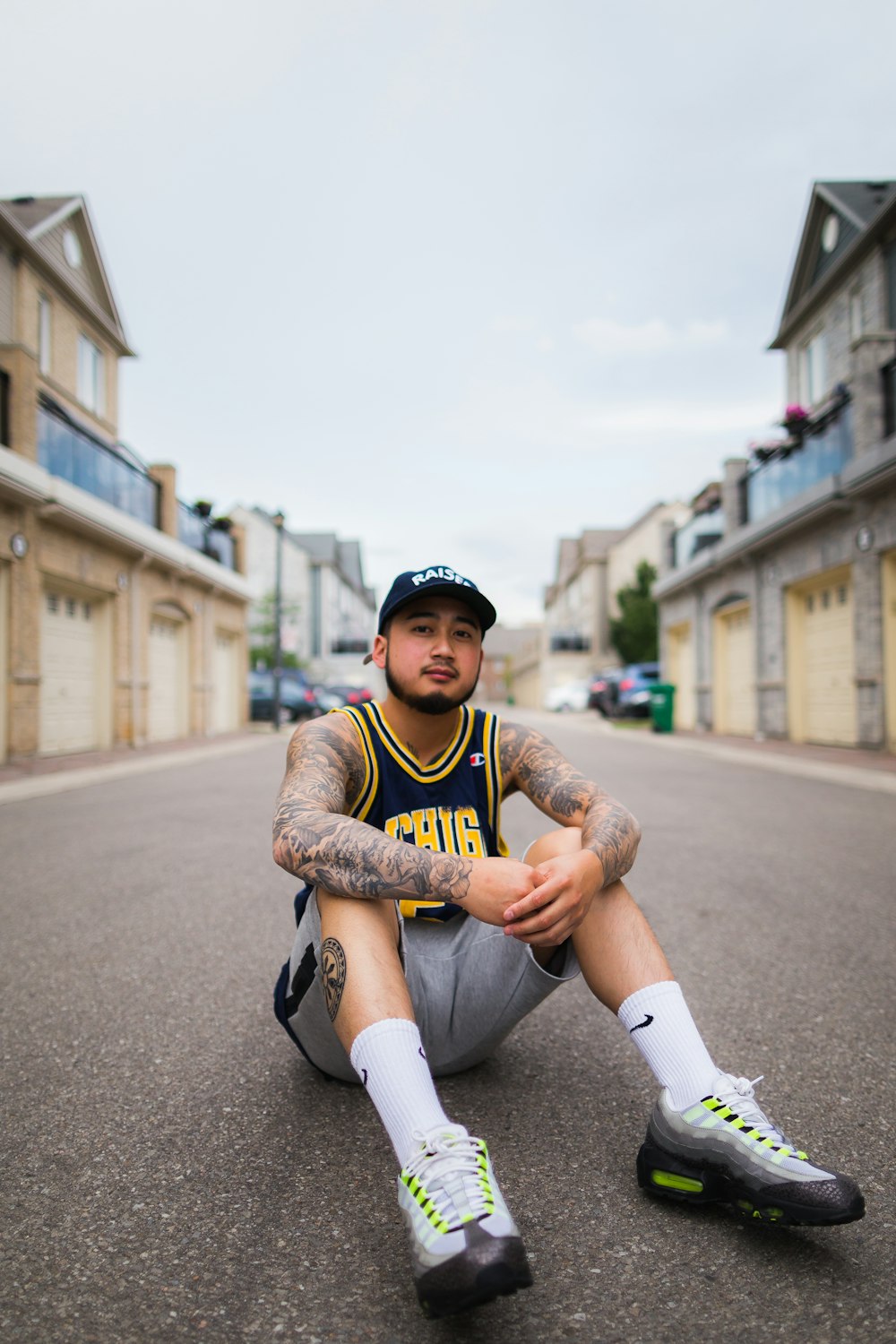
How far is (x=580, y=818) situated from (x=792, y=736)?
1455 cm

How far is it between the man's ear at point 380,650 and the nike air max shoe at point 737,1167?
47.2 inches

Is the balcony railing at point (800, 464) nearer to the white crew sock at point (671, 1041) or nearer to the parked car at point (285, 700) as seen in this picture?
the white crew sock at point (671, 1041)

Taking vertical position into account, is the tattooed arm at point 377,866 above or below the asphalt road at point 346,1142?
above

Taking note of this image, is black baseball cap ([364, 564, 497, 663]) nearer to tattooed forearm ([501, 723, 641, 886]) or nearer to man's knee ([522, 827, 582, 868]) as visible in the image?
tattooed forearm ([501, 723, 641, 886])

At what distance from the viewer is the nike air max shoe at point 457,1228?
121 cm

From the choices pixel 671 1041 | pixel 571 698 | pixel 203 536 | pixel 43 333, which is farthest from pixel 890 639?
pixel 571 698

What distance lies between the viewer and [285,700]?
81.8 feet

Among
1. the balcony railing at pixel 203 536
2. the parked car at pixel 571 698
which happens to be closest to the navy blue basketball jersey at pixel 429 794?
the balcony railing at pixel 203 536

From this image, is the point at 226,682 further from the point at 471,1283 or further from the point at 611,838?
the point at 471,1283

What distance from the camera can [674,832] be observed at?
6254 millimetres

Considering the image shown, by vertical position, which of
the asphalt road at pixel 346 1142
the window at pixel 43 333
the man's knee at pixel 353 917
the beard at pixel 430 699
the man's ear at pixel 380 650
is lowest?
the asphalt road at pixel 346 1142

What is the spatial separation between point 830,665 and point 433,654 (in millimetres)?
13533

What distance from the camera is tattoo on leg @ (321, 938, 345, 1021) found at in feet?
5.38

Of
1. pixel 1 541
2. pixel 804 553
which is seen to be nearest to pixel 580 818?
pixel 1 541
